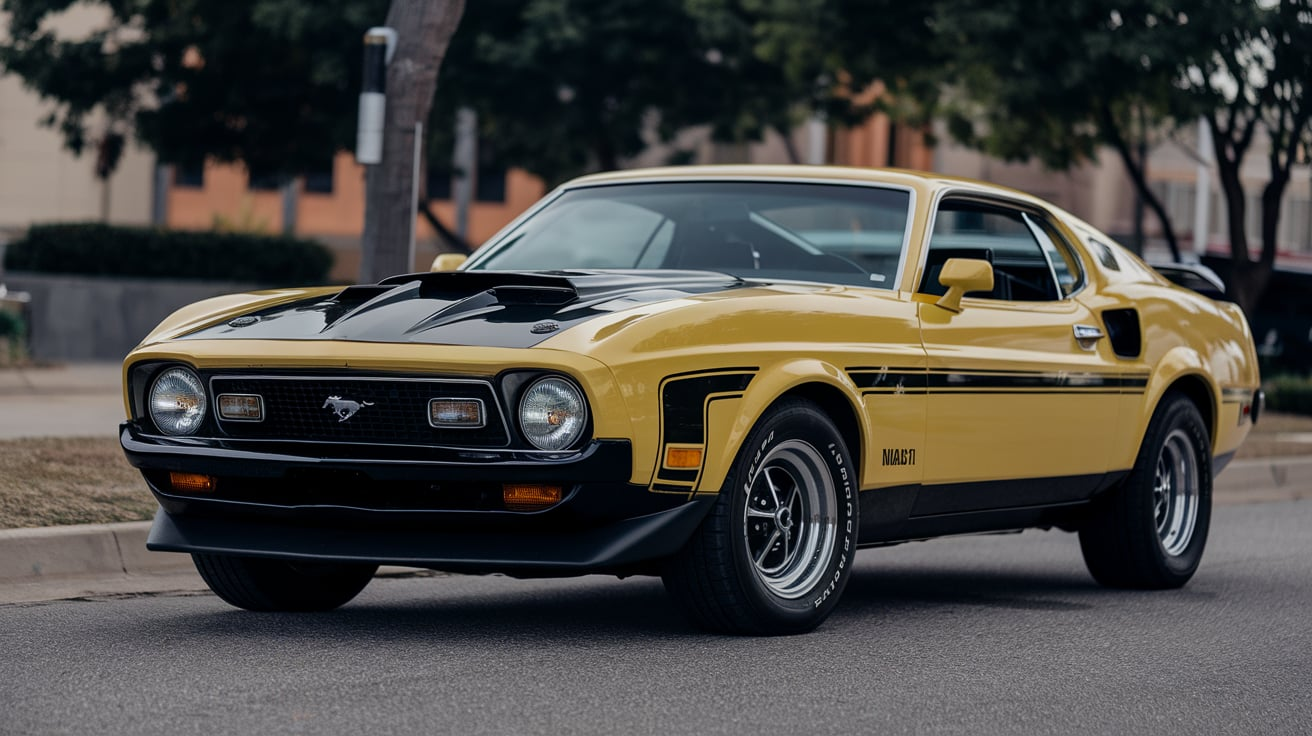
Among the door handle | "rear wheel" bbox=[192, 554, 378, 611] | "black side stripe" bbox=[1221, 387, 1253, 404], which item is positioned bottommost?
"rear wheel" bbox=[192, 554, 378, 611]

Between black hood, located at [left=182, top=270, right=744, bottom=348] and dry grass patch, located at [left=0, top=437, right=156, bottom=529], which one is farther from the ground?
black hood, located at [left=182, top=270, right=744, bottom=348]

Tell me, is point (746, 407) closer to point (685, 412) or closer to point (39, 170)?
point (685, 412)

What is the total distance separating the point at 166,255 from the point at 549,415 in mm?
16409

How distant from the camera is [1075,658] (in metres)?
5.99

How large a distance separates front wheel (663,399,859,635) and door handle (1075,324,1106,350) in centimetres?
167

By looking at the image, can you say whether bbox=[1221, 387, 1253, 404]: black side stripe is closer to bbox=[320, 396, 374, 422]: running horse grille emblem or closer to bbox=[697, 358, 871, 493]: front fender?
bbox=[697, 358, 871, 493]: front fender

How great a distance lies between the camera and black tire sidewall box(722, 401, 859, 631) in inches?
224

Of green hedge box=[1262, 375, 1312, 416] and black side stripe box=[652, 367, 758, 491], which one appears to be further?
green hedge box=[1262, 375, 1312, 416]

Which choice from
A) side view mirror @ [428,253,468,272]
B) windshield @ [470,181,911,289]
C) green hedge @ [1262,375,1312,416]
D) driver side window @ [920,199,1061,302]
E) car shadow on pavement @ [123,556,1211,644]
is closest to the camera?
car shadow on pavement @ [123,556,1211,644]

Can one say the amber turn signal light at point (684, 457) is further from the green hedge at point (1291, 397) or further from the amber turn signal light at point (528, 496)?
the green hedge at point (1291, 397)

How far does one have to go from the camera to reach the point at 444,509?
5426mm

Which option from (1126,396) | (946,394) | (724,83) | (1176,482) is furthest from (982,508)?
(724,83)

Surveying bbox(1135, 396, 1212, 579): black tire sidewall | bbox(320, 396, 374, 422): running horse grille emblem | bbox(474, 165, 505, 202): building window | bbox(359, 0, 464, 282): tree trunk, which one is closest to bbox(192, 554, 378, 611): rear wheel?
bbox(320, 396, 374, 422): running horse grille emblem

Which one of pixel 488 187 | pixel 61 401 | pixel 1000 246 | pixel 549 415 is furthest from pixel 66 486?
pixel 488 187
